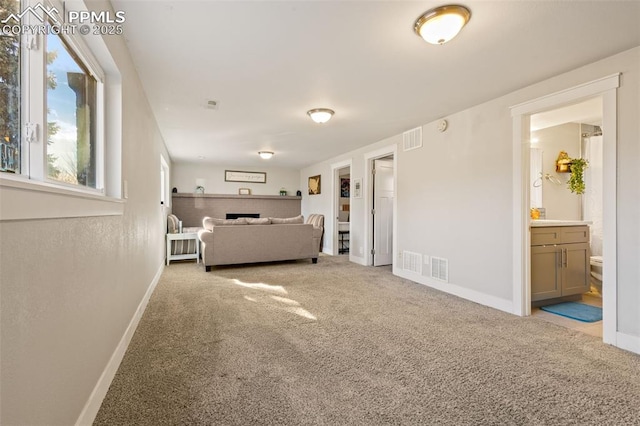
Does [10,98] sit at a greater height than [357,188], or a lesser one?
lesser

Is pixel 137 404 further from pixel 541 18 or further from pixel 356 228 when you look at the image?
pixel 356 228

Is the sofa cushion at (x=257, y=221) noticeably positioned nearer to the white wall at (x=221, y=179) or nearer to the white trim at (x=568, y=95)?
the white wall at (x=221, y=179)

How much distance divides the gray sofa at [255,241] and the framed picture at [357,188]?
1.08m

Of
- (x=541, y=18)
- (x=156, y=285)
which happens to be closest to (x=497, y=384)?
(x=541, y=18)

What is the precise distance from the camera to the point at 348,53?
2338 millimetres

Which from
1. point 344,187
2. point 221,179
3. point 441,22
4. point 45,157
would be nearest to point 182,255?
point 221,179

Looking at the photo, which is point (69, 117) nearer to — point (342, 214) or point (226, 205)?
point (226, 205)

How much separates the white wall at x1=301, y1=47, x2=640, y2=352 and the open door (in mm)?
883

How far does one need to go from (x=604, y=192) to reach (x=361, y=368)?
94.6 inches

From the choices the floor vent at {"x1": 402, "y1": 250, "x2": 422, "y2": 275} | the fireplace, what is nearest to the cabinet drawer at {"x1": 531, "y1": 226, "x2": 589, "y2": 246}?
the floor vent at {"x1": 402, "y1": 250, "x2": 422, "y2": 275}

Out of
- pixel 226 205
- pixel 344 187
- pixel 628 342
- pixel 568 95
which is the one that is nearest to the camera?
pixel 628 342

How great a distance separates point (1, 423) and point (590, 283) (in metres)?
5.10

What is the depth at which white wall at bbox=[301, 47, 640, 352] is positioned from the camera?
2264mm

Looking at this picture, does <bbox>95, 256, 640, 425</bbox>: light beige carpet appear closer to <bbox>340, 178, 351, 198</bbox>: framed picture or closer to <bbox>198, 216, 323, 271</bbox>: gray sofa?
<bbox>198, 216, 323, 271</bbox>: gray sofa
